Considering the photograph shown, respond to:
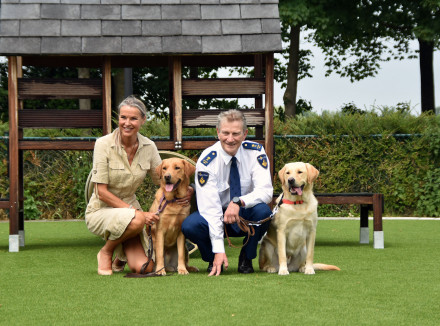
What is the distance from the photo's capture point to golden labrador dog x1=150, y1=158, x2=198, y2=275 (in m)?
5.85

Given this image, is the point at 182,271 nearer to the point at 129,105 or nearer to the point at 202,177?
the point at 202,177

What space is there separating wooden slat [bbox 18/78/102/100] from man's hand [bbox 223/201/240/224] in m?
3.78

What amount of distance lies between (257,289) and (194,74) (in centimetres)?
1306

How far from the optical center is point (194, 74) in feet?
57.8

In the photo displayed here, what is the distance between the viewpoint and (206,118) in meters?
8.73

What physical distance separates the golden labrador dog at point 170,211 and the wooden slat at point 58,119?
122 inches

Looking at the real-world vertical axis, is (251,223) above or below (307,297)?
above

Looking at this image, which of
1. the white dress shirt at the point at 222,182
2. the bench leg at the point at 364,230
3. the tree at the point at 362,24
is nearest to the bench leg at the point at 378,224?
the bench leg at the point at 364,230

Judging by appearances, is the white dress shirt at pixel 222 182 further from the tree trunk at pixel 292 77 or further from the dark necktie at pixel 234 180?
the tree trunk at pixel 292 77

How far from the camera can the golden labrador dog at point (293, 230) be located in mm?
5816

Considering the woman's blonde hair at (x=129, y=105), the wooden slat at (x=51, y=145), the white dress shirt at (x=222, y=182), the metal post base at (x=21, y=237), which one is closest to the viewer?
the white dress shirt at (x=222, y=182)

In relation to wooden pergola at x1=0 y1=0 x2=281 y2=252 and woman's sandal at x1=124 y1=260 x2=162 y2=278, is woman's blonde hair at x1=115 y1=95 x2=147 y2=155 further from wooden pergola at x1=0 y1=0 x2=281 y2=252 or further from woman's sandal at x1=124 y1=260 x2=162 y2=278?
wooden pergola at x1=0 y1=0 x2=281 y2=252

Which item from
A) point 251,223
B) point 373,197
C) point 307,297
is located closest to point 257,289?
point 307,297

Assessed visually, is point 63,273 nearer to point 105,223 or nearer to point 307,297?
point 105,223
